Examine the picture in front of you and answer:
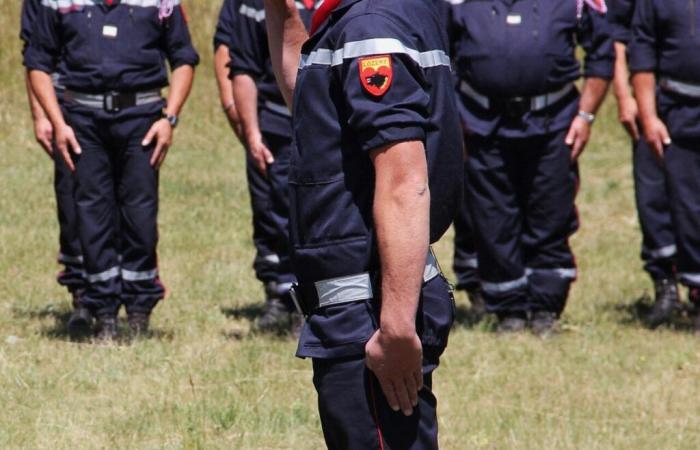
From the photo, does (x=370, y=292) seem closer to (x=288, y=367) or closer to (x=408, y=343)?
(x=408, y=343)

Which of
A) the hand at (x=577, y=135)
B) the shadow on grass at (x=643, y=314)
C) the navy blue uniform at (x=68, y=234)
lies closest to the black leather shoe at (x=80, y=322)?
the navy blue uniform at (x=68, y=234)

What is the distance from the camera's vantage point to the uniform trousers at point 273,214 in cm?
813

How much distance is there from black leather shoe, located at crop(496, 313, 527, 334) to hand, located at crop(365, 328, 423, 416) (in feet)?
15.0

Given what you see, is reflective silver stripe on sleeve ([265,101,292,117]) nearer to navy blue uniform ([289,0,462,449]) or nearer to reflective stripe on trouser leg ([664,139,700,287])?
reflective stripe on trouser leg ([664,139,700,287])

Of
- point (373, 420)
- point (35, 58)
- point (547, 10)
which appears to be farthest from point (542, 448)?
point (35, 58)

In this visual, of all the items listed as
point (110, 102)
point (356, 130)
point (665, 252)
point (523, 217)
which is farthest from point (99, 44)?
point (356, 130)

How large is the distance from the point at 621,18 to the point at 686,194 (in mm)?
1569

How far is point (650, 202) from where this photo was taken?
923 cm

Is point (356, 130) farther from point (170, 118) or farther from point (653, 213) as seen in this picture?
point (653, 213)

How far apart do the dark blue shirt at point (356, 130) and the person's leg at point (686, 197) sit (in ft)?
14.9

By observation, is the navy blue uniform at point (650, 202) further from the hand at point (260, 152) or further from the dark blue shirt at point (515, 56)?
the hand at point (260, 152)

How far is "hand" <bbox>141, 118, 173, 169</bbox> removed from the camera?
25.4 ft

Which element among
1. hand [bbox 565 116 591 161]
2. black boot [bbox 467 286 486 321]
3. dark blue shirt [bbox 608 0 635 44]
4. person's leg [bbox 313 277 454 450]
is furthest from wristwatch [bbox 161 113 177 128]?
person's leg [bbox 313 277 454 450]

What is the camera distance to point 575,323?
8703mm
